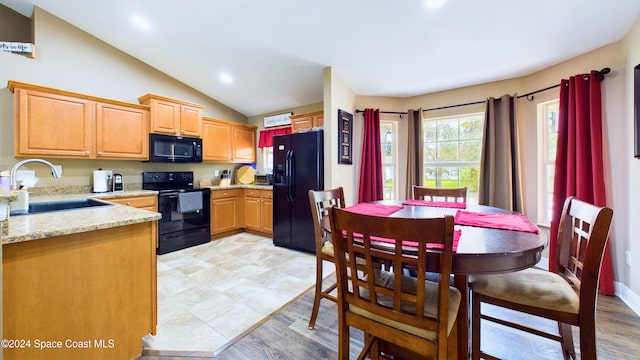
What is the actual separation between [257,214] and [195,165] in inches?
55.5

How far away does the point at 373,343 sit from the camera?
4.21ft

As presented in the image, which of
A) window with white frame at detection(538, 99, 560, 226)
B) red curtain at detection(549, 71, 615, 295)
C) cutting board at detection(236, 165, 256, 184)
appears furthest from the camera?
cutting board at detection(236, 165, 256, 184)

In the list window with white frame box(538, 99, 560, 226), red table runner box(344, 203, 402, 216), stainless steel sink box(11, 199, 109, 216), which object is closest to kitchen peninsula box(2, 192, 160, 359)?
stainless steel sink box(11, 199, 109, 216)

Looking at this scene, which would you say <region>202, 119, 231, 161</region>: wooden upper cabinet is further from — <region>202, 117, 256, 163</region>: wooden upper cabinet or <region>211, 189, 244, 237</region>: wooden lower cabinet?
<region>211, 189, 244, 237</region>: wooden lower cabinet

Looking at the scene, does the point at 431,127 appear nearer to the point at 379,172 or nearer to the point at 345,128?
the point at 379,172

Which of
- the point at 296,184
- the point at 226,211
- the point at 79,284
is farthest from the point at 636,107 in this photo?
the point at 226,211

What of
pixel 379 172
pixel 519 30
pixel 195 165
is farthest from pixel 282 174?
pixel 519 30

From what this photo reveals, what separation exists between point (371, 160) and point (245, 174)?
2.61m

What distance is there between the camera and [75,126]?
2.98 m

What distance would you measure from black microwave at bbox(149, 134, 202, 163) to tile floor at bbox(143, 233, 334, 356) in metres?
1.36

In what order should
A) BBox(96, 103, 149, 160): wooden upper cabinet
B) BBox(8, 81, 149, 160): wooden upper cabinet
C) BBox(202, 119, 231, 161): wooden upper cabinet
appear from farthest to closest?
BBox(202, 119, 231, 161): wooden upper cabinet < BBox(96, 103, 149, 160): wooden upper cabinet < BBox(8, 81, 149, 160): wooden upper cabinet

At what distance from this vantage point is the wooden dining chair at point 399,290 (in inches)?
34.9

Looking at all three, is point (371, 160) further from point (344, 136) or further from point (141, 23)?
point (141, 23)

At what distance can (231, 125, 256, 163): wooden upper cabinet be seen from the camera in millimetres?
4746
